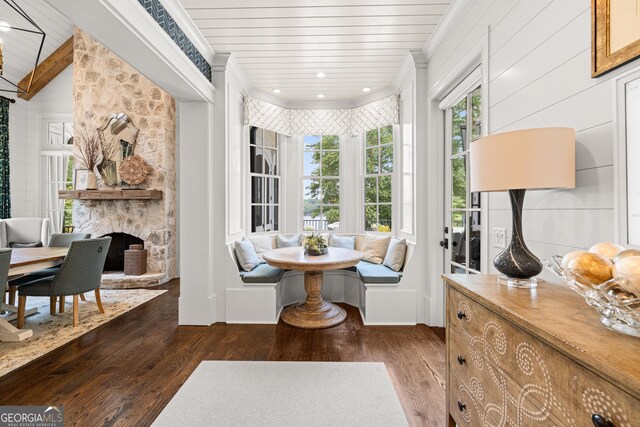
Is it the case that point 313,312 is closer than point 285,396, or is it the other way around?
point 285,396

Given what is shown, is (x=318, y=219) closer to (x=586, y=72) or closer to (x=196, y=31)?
(x=196, y=31)

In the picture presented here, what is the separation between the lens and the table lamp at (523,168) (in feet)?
3.62

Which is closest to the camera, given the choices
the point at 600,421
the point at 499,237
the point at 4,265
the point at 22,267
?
the point at 600,421

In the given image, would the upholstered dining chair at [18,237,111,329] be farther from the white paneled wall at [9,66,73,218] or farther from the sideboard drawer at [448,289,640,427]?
the white paneled wall at [9,66,73,218]

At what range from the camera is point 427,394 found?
1947mm

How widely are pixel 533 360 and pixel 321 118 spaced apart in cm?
395

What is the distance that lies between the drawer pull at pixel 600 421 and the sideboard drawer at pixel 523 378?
0.03ft

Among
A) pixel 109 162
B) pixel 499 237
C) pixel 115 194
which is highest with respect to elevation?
pixel 109 162

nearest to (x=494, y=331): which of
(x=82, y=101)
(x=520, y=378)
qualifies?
(x=520, y=378)

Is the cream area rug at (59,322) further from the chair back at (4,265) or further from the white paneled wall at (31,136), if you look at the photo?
the white paneled wall at (31,136)

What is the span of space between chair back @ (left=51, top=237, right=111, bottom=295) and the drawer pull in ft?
12.3

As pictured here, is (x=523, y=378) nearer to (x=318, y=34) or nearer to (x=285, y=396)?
(x=285, y=396)

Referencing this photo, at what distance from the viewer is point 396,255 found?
3.34m

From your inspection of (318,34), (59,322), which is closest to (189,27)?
(318,34)
